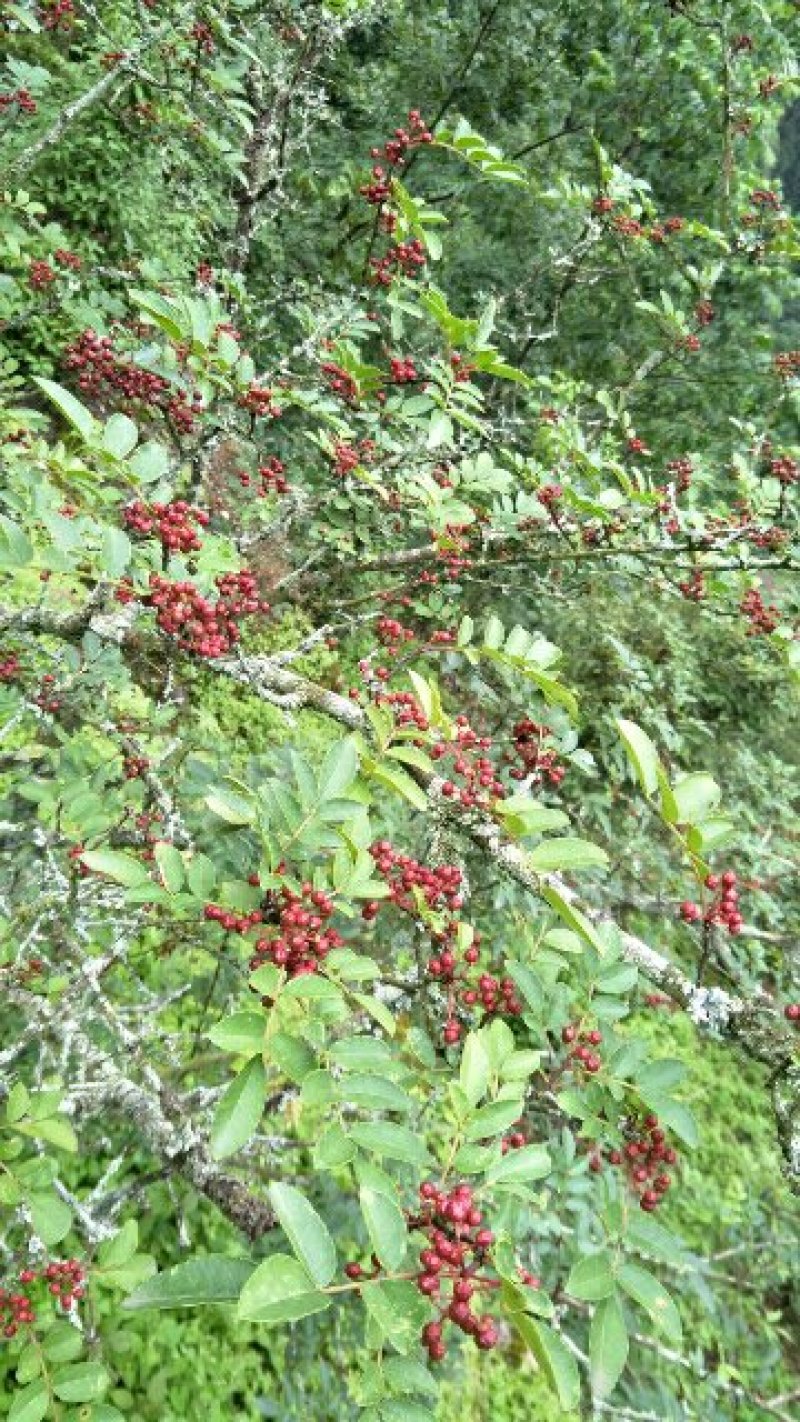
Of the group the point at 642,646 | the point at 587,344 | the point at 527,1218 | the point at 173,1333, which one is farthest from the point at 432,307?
the point at 587,344

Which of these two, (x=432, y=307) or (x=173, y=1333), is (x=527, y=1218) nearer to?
(x=173, y=1333)

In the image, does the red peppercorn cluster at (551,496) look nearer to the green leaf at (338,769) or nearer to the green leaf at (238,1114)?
the green leaf at (338,769)

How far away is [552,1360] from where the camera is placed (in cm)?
100

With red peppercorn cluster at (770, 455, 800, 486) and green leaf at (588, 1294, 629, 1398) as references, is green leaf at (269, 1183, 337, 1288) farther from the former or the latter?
red peppercorn cluster at (770, 455, 800, 486)

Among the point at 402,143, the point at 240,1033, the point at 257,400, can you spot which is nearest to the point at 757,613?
the point at 257,400

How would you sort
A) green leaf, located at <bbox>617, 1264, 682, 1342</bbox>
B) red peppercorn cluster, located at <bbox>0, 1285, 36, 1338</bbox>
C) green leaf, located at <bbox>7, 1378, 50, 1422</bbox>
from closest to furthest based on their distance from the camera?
green leaf, located at <bbox>617, 1264, 682, 1342</bbox>, green leaf, located at <bbox>7, 1378, 50, 1422</bbox>, red peppercorn cluster, located at <bbox>0, 1285, 36, 1338</bbox>

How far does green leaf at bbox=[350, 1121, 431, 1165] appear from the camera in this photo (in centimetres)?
107

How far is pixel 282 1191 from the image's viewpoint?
100 cm

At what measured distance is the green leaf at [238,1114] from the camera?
42.5 inches

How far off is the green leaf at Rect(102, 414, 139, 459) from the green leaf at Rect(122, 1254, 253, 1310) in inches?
49.7

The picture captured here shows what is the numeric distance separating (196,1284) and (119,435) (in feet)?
4.37

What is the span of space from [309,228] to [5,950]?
26.7 ft

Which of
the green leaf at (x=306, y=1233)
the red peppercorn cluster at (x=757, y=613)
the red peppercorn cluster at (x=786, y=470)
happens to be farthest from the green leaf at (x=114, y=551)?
the red peppercorn cluster at (x=786, y=470)

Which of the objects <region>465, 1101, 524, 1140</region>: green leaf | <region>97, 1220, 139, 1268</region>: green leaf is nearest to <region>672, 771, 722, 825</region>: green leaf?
<region>465, 1101, 524, 1140</region>: green leaf
